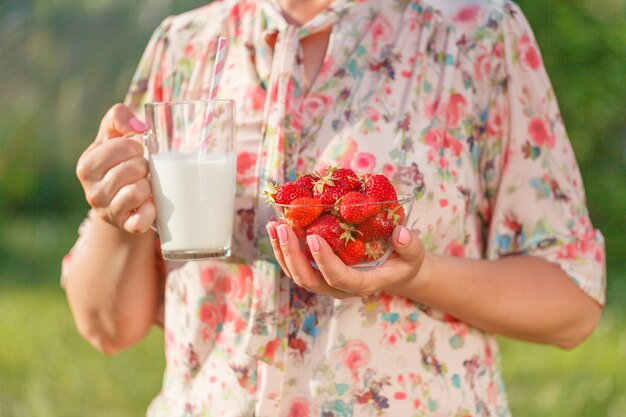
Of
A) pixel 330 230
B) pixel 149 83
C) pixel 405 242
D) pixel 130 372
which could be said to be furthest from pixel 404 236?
pixel 130 372

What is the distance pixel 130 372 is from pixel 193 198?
337 cm

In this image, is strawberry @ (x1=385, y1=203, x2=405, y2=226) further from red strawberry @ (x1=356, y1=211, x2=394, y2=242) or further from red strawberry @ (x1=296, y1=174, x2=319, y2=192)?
red strawberry @ (x1=296, y1=174, x2=319, y2=192)

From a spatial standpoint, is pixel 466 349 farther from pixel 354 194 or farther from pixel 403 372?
pixel 354 194

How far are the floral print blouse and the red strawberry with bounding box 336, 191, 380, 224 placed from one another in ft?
0.77

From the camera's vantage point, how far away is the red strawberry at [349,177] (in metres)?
1.66

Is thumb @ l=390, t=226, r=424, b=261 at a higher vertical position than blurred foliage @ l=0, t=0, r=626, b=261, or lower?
higher

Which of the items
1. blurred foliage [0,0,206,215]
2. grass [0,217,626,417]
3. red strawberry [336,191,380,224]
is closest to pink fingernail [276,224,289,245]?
red strawberry [336,191,380,224]

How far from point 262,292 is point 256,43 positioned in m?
0.49

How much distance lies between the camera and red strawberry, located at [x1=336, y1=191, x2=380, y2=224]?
62.7 inches

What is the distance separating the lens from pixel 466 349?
192 centimetres

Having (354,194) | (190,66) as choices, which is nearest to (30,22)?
(190,66)

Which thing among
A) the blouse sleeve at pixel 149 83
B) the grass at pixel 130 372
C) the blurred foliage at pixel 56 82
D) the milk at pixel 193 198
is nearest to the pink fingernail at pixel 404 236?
the milk at pixel 193 198

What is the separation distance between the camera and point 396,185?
1.83 m

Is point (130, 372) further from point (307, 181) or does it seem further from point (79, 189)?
point (79, 189)
